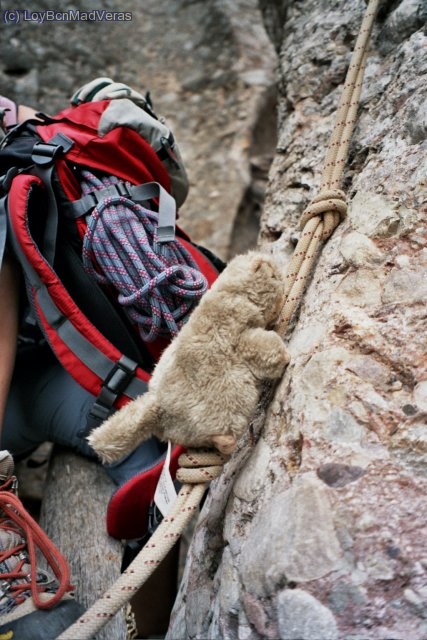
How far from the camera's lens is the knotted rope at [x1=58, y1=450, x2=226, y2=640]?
829 millimetres

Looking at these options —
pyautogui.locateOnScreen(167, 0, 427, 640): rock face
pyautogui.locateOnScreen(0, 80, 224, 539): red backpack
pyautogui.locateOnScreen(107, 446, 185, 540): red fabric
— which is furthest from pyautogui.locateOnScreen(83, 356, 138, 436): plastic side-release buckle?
pyautogui.locateOnScreen(167, 0, 427, 640): rock face

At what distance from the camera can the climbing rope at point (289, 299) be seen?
83cm

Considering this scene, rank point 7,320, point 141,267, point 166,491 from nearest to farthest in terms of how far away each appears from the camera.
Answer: point 166,491
point 141,267
point 7,320

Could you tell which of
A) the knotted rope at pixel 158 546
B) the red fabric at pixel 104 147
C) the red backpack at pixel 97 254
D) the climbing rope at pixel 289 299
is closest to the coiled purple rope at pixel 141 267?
the red backpack at pixel 97 254

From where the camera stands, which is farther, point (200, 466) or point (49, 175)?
point (49, 175)

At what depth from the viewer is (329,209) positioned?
1.10m

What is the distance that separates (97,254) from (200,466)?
0.53 meters

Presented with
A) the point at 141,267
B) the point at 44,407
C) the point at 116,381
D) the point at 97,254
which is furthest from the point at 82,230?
the point at 44,407

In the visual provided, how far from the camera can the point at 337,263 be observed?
1064mm

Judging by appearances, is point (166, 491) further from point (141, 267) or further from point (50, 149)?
point (50, 149)

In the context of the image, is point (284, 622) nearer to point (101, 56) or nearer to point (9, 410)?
point (9, 410)

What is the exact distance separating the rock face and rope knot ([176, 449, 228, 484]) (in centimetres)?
6

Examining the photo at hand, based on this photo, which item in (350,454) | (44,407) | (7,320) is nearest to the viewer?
(350,454)

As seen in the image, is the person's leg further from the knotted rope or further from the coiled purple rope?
the knotted rope
